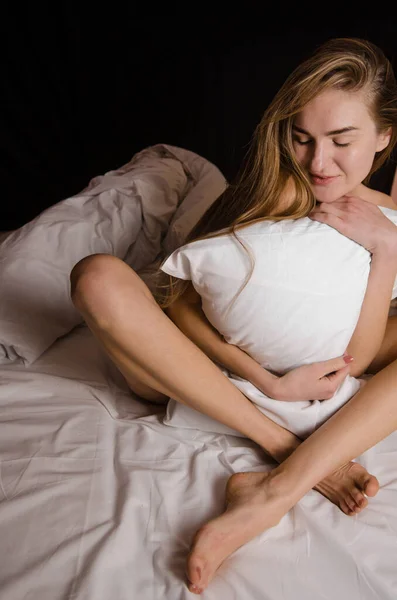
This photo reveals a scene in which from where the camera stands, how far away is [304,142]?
3.64 ft

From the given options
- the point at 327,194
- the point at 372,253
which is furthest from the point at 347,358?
the point at 327,194

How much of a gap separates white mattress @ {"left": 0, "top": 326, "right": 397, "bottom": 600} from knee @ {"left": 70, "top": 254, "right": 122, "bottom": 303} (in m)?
0.27

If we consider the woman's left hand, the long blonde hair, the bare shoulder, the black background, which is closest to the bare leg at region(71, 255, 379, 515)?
the long blonde hair

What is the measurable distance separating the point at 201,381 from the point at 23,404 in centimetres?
38

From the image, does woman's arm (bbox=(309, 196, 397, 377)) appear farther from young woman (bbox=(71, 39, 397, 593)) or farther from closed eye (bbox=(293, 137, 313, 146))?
closed eye (bbox=(293, 137, 313, 146))

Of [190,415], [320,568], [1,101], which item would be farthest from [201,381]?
[1,101]

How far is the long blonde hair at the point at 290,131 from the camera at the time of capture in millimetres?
1065

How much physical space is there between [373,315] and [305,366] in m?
0.19

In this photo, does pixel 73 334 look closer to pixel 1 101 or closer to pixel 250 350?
pixel 250 350

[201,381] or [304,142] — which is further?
[304,142]

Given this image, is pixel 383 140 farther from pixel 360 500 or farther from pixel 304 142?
pixel 360 500

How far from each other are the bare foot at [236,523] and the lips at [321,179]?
1.85 ft

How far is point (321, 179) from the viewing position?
1123mm

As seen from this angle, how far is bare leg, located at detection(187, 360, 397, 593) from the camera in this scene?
0.79 metres
